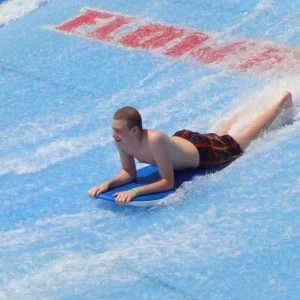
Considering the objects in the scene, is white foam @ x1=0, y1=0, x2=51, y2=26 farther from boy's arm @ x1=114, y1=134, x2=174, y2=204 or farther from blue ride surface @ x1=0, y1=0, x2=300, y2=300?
boy's arm @ x1=114, y1=134, x2=174, y2=204

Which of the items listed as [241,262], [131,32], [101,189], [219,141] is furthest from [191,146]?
[131,32]

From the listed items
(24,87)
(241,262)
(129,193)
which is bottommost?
(241,262)

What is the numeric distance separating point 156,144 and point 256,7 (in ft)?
10.8

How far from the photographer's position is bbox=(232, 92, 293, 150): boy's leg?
6121 mm

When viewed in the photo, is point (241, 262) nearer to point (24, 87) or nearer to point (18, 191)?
point (18, 191)

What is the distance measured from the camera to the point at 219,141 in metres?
5.97

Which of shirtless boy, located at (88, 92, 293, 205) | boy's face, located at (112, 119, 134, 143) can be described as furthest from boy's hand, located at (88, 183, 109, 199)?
boy's face, located at (112, 119, 134, 143)

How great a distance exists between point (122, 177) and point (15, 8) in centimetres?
443

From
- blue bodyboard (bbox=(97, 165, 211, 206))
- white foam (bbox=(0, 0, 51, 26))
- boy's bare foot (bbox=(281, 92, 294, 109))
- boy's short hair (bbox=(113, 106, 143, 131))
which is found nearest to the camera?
boy's short hair (bbox=(113, 106, 143, 131))

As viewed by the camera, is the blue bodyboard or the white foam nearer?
the blue bodyboard

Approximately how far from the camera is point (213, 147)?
5.89 m

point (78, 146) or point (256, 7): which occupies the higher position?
point (256, 7)

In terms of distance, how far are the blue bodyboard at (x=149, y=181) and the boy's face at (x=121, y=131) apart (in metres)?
0.35

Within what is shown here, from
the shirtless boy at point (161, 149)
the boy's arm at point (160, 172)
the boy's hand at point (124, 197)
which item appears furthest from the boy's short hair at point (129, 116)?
the boy's hand at point (124, 197)
